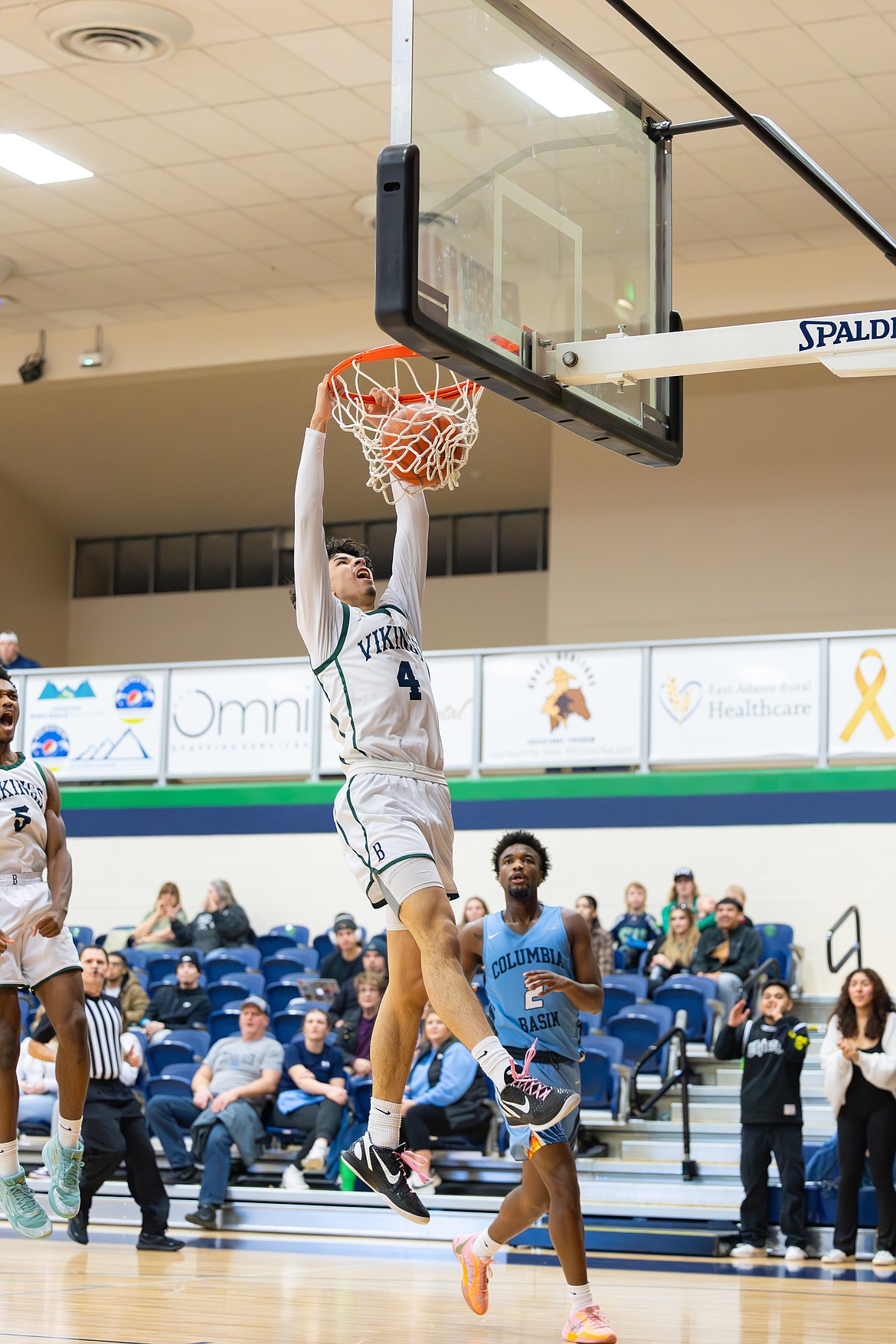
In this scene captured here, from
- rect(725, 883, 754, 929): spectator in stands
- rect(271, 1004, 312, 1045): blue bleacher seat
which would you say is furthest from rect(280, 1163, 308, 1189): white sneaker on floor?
rect(725, 883, 754, 929): spectator in stands

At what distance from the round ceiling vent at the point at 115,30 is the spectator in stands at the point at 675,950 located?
890cm

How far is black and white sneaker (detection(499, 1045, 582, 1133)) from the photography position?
5477 mm

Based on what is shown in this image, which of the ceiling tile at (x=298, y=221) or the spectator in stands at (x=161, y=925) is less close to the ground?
the ceiling tile at (x=298, y=221)

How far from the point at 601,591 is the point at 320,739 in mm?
4643

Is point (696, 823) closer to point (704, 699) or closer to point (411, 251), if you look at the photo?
point (704, 699)

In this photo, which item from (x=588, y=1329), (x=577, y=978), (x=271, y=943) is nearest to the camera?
(x=588, y=1329)

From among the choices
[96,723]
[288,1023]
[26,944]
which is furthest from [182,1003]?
[26,944]

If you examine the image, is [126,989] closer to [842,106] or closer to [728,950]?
[728,950]

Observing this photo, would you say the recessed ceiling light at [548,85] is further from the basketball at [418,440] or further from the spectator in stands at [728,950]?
the spectator in stands at [728,950]

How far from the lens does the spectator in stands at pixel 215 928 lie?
57.3ft

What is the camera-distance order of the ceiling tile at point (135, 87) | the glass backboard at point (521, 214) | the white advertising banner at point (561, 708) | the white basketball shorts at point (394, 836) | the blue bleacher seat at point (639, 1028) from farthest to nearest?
the white advertising banner at point (561, 708) < the ceiling tile at point (135, 87) < the blue bleacher seat at point (639, 1028) < the white basketball shorts at point (394, 836) < the glass backboard at point (521, 214)

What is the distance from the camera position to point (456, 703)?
58.5 ft

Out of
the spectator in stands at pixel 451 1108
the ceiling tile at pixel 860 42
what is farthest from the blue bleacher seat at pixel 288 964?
the ceiling tile at pixel 860 42

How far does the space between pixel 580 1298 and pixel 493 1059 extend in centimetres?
211
